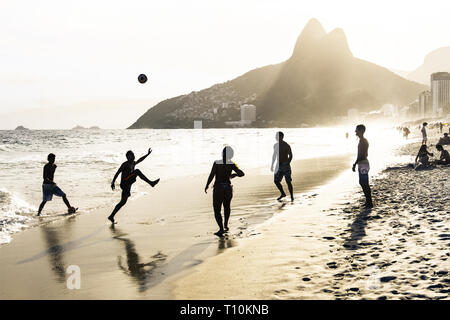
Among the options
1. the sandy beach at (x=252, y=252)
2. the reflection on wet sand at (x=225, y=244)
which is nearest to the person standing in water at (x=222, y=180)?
the reflection on wet sand at (x=225, y=244)

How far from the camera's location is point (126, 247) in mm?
7910

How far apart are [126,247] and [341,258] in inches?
156

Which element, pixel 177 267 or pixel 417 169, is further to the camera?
pixel 417 169

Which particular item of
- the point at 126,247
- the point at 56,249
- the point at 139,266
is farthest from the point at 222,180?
the point at 56,249

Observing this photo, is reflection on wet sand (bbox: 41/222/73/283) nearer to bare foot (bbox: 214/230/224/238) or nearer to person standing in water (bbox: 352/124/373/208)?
bare foot (bbox: 214/230/224/238)

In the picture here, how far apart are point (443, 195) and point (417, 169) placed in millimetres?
7084

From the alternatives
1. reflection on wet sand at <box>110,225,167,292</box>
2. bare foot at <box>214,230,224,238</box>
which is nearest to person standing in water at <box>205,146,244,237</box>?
bare foot at <box>214,230,224,238</box>

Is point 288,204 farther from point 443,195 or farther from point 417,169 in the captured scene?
point 417,169

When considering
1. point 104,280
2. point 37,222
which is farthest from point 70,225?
point 104,280

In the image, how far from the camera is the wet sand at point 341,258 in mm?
5078

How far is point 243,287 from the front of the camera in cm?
536

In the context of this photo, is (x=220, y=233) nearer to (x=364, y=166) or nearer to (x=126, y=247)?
(x=126, y=247)

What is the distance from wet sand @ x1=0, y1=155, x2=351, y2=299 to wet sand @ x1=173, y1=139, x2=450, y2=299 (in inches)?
18.4
